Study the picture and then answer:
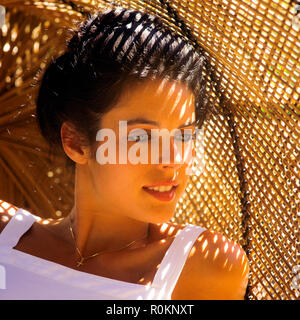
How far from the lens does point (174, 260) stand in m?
1.03

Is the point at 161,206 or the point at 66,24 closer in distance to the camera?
the point at 161,206

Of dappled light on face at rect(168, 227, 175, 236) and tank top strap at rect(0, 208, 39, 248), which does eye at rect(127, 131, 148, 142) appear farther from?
tank top strap at rect(0, 208, 39, 248)

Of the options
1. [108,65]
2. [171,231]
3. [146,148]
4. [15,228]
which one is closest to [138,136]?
[146,148]

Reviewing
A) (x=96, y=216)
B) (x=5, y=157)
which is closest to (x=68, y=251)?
(x=96, y=216)

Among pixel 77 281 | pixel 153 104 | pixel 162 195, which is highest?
pixel 153 104

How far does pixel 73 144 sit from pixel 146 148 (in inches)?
6.7

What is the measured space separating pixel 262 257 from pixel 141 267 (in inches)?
15.0

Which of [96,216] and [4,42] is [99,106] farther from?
[4,42]

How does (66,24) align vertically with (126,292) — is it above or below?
above

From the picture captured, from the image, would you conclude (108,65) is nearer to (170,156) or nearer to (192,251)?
(170,156)

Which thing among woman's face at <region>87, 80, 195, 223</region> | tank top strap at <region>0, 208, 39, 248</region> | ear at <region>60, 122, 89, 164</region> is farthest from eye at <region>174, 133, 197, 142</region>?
tank top strap at <region>0, 208, 39, 248</region>

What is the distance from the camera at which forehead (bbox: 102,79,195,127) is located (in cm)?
92

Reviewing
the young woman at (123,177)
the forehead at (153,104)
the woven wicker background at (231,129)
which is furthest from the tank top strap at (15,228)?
the woven wicker background at (231,129)

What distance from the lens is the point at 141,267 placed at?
1049mm
